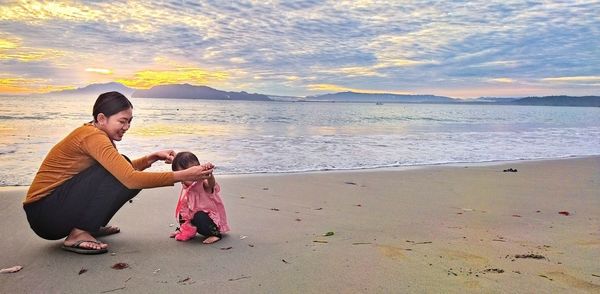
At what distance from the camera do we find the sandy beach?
269 centimetres

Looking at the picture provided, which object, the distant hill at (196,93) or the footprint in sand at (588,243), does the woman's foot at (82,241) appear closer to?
the footprint in sand at (588,243)

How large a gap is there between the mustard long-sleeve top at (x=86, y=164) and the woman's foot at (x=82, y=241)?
0.36 m

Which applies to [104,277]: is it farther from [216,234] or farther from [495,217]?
[495,217]

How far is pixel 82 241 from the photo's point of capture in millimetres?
3213

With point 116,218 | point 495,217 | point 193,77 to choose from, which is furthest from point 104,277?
point 193,77

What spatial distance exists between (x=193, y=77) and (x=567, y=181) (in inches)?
1152

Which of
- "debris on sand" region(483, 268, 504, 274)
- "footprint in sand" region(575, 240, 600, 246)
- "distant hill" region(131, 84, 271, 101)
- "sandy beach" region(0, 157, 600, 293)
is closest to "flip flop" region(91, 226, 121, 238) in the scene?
"sandy beach" region(0, 157, 600, 293)

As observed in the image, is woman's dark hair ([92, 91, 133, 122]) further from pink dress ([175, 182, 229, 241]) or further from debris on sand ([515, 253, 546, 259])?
debris on sand ([515, 253, 546, 259])

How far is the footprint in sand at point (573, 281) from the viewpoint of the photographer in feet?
8.64

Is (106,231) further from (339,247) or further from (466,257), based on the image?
(466,257)

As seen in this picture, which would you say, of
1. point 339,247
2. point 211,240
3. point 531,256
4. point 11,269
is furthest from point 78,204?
point 531,256

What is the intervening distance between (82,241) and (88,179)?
0.47m

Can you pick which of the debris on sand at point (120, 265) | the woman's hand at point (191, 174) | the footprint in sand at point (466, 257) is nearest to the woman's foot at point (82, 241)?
the debris on sand at point (120, 265)

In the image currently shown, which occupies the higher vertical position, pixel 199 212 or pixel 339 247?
pixel 199 212
